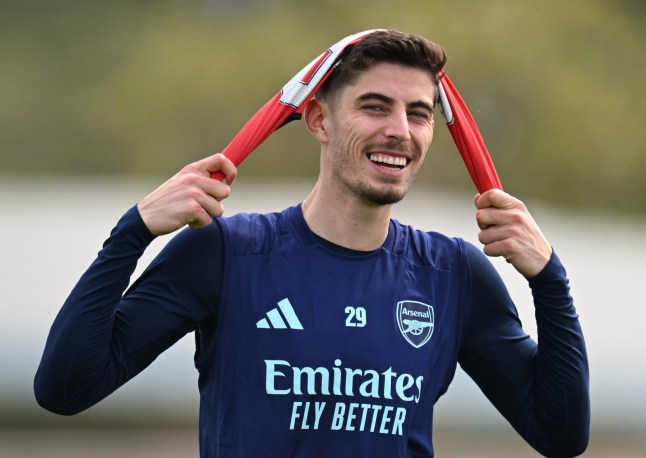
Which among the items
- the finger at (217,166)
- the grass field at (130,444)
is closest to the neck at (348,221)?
the finger at (217,166)

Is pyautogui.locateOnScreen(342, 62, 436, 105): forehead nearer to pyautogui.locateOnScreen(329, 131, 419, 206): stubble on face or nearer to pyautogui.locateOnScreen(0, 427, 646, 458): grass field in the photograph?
pyautogui.locateOnScreen(329, 131, 419, 206): stubble on face

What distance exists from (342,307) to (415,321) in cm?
22

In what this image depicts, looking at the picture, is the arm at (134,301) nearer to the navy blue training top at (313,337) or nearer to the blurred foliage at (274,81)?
the navy blue training top at (313,337)

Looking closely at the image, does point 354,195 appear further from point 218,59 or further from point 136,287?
point 218,59

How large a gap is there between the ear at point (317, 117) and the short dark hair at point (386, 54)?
91mm

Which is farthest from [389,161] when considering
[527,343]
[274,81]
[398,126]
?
[274,81]

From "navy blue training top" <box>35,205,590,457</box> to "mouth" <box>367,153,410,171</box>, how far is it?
0.88ft

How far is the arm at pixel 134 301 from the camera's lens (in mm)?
3428

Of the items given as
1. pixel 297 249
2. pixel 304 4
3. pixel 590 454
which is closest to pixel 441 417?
pixel 590 454

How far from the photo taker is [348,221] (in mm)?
3801

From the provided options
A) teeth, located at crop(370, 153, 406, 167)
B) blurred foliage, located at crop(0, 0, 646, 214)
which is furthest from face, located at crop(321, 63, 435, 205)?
blurred foliage, located at crop(0, 0, 646, 214)

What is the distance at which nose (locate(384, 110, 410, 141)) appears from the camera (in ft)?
12.0

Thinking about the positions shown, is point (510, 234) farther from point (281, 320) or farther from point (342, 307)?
point (281, 320)

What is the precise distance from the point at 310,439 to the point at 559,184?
1448 centimetres
